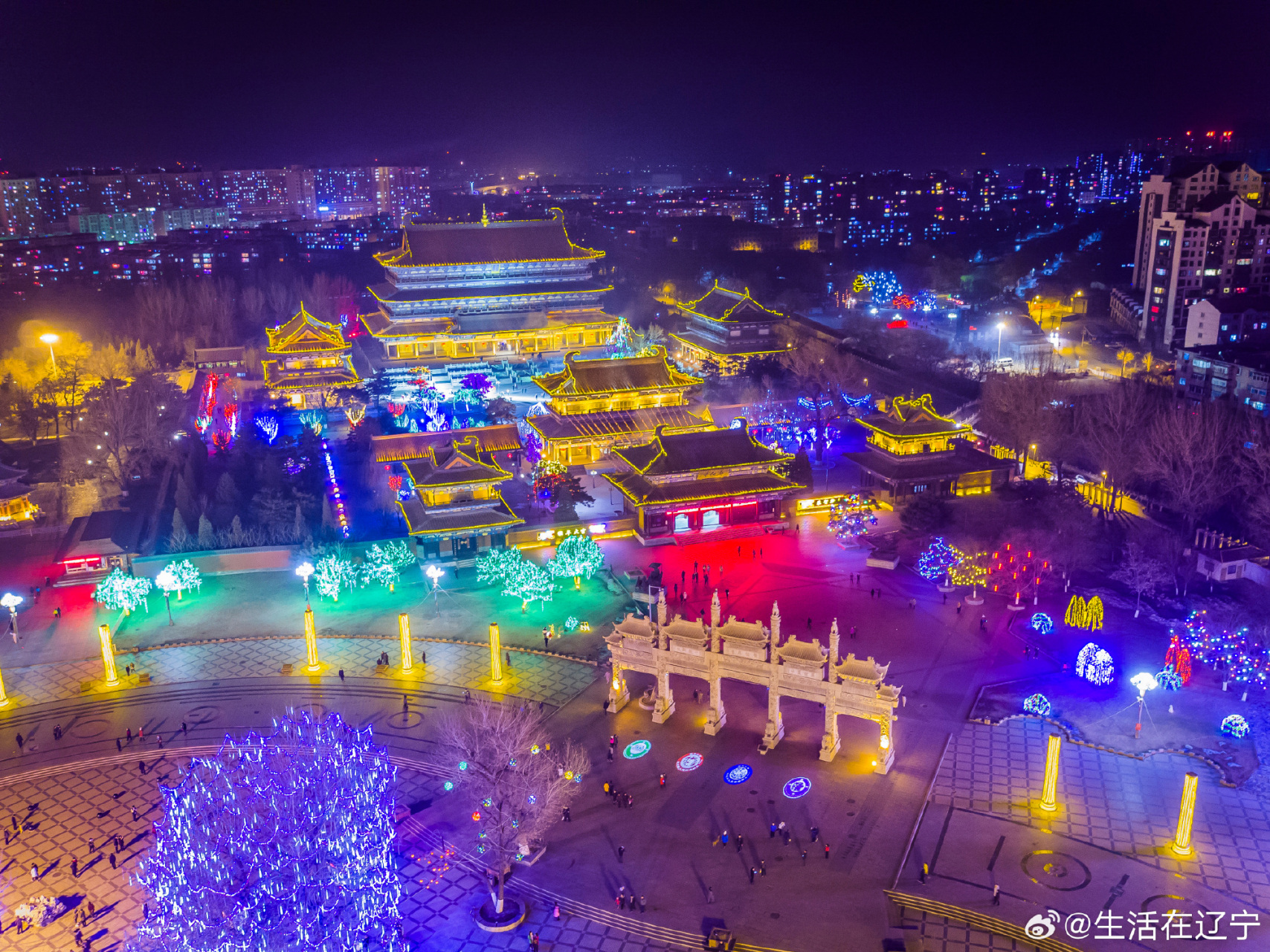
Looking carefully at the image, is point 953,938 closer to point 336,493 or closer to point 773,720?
point 773,720

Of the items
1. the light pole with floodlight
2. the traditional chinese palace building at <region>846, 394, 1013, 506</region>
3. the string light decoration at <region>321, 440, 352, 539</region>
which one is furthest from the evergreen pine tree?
the traditional chinese palace building at <region>846, 394, 1013, 506</region>

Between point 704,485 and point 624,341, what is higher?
point 624,341

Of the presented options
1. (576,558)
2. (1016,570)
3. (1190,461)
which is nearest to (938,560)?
(1016,570)

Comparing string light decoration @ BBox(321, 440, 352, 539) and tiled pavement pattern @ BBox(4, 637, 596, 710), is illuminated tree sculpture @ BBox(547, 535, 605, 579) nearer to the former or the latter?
tiled pavement pattern @ BBox(4, 637, 596, 710)

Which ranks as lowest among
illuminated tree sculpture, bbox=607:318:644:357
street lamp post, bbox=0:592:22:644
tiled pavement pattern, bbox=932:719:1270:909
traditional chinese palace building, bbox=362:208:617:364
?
tiled pavement pattern, bbox=932:719:1270:909

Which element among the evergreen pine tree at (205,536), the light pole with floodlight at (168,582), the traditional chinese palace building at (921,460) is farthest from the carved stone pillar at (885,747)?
the evergreen pine tree at (205,536)

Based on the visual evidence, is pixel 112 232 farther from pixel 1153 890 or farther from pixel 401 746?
pixel 1153 890

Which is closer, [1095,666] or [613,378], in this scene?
[1095,666]
